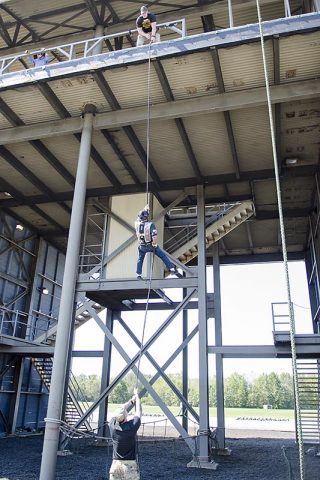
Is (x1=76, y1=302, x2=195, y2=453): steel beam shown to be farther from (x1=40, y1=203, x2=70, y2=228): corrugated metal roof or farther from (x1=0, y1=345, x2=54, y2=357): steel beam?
(x1=40, y1=203, x2=70, y2=228): corrugated metal roof

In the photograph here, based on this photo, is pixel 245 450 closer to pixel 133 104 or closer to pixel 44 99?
pixel 133 104

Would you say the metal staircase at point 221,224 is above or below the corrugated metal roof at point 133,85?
below

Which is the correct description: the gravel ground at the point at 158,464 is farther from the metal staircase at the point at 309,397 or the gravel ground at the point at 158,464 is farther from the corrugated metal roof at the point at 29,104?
the corrugated metal roof at the point at 29,104

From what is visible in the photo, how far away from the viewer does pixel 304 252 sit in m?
20.5

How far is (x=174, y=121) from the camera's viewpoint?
476 inches

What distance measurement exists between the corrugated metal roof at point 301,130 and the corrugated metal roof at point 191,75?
8.29 ft

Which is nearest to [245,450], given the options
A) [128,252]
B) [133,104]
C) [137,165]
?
[128,252]

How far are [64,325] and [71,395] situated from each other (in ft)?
32.7

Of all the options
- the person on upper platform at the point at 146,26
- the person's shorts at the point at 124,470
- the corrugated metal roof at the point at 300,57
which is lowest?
the person's shorts at the point at 124,470

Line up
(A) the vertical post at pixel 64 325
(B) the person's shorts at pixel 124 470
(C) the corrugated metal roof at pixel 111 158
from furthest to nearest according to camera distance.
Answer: (C) the corrugated metal roof at pixel 111 158 < (A) the vertical post at pixel 64 325 < (B) the person's shorts at pixel 124 470

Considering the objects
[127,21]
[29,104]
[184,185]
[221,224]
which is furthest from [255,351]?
[127,21]

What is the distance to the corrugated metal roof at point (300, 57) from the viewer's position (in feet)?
29.7

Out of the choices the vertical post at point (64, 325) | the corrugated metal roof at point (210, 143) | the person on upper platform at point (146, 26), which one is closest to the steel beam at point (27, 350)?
the vertical post at point (64, 325)

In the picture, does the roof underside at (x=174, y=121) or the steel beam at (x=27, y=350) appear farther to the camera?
the steel beam at (x=27, y=350)
